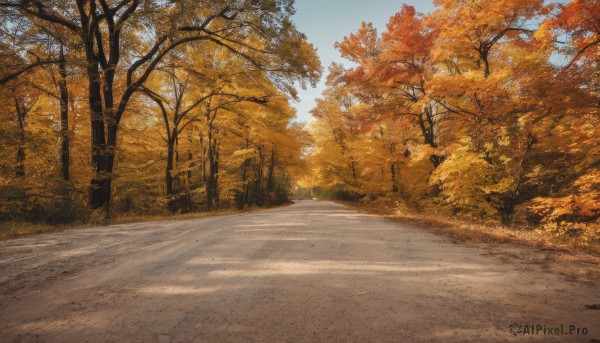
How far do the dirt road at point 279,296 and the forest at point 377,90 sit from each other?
4.69 meters

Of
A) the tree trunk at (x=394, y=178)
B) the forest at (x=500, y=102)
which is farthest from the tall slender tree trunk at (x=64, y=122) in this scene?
the tree trunk at (x=394, y=178)

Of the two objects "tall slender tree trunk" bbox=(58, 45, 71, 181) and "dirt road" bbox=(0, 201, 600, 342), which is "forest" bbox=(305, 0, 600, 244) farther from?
"tall slender tree trunk" bbox=(58, 45, 71, 181)

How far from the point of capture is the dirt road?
6.54 ft

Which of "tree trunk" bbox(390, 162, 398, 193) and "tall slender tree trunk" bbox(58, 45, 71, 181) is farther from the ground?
"tall slender tree trunk" bbox(58, 45, 71, 181)

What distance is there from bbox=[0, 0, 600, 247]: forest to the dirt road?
15.4 ft

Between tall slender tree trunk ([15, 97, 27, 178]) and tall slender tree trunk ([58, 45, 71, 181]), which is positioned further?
tall slender tree trunk ([58, 45, 71, 181])

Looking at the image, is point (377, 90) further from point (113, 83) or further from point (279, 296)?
point (113, 83)

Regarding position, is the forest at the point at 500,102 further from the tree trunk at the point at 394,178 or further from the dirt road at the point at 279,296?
the dirt road at the point at 279,296

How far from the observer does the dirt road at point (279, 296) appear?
6.54 ft

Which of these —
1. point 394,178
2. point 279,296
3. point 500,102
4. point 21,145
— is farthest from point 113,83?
point 394,178

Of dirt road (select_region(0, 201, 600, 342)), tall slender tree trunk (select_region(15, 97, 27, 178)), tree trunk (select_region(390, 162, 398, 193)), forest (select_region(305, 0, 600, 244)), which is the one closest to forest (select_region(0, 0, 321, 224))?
tall slender tree trunk (select_region(15, 97, 27, 178))

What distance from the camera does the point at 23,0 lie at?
7.88 metres

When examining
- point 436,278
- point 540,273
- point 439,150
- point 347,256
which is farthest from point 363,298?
point 439,150

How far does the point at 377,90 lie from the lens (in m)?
12.1
